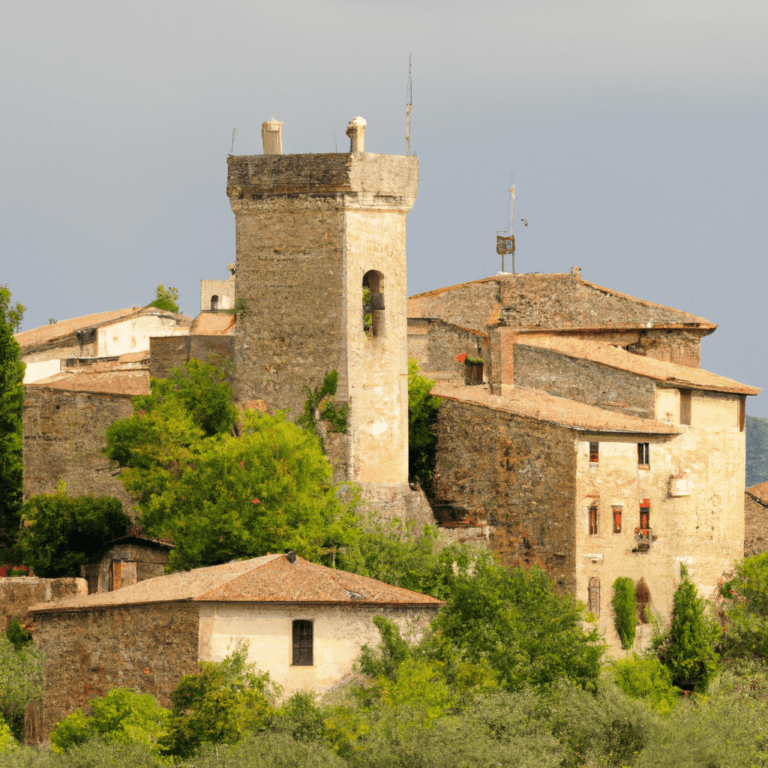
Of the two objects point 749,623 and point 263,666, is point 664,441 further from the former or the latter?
point 263,666

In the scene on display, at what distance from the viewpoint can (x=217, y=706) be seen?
3428cm

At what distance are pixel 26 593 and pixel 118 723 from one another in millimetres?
9384

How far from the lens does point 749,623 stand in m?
51.0

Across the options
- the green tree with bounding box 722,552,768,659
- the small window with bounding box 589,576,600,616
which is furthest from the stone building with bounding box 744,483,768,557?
the small window with bounding box 589,576,600,616

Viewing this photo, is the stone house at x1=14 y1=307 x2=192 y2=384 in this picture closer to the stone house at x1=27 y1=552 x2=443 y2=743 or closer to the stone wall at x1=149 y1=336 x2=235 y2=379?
the stone wall at x1=149 y1=336 x2=235 y2=379

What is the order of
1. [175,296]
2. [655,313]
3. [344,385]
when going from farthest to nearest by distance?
[175,296] < [655,313] < [344,385]

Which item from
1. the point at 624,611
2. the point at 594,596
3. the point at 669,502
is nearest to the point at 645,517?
the point at 669,502

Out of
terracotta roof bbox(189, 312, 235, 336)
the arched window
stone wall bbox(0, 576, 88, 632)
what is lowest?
stone wall bbox(0, 576, 88, 632)

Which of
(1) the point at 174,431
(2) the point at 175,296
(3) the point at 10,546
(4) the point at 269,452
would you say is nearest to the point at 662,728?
(4) the point at 269,452

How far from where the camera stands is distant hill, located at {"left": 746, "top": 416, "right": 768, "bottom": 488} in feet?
Answer: 546

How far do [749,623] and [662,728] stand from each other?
14878 millimetres

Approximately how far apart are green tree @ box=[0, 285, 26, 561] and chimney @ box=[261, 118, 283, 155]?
11.4 metres

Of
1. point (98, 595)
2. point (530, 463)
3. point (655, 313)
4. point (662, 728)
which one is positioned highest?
point (655, 313)

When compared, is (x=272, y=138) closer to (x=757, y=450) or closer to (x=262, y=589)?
(x=262, y=589)
